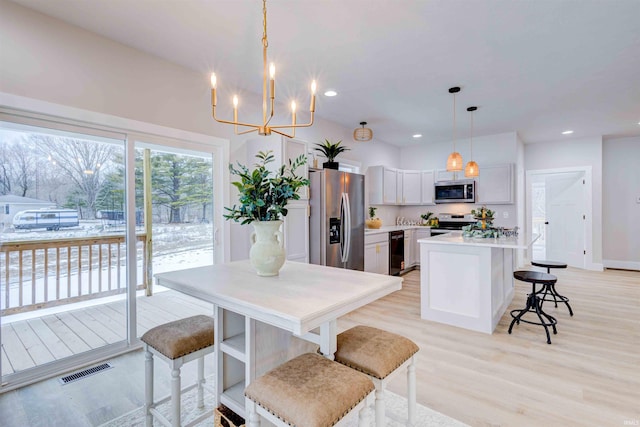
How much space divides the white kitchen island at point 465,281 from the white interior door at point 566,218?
4319mm

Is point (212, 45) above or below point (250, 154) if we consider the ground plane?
above

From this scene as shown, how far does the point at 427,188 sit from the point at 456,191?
2.03 feet

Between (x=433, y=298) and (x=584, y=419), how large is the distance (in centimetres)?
170

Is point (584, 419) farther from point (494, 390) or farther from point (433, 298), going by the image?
point (433, 298)

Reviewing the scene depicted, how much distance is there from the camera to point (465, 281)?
330 centimetres

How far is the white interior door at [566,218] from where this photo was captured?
21.3 ft

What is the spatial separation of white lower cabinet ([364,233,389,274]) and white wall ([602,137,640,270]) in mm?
4964

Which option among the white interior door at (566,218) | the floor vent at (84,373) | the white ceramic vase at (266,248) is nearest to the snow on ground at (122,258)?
the floor vent at (84,373)

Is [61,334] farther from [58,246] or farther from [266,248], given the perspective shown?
[266,248]

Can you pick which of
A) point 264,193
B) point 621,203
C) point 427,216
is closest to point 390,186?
point 427,216

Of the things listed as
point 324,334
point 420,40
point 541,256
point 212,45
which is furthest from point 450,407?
point 541,256

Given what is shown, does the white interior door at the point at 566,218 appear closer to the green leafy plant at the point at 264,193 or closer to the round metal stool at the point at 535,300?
the round metal stool at the point at 535,300

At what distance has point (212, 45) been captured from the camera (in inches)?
107

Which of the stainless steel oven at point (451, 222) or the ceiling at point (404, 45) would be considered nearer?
the ceiling at point (404, 45)
